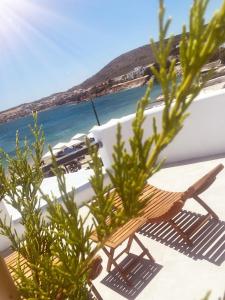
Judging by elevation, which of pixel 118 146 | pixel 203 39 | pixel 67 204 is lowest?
pixel 67 204

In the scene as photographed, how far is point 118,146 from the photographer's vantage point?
1554mm

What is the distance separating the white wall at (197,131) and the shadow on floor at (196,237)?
8.70 ft

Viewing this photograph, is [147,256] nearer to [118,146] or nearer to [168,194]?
[168,194]

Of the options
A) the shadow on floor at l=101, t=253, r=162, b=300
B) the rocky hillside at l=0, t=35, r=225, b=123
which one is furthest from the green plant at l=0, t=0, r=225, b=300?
the rocky hillside at l=0, t=35, r=225, b=123

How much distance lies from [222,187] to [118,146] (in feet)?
15.8

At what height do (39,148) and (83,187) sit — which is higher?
(39,148)

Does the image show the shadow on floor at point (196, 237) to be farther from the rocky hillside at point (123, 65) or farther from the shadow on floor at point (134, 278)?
the rocky hillside at point (123, 65)

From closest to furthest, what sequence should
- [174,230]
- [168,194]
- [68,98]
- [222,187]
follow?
[174,230] < [168,194] < [222,187] < [68,98]

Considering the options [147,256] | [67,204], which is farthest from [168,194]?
[67,204]

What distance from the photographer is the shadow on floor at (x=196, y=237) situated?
4.24 m

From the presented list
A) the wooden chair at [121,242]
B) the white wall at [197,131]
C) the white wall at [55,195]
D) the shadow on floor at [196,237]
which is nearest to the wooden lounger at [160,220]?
the wooden chair at [121,242]

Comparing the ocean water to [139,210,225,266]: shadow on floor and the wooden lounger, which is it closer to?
[139,210,225,266]: shadow on floor

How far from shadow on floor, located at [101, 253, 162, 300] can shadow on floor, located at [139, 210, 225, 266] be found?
47 centimetres

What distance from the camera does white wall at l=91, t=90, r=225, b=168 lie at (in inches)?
277
